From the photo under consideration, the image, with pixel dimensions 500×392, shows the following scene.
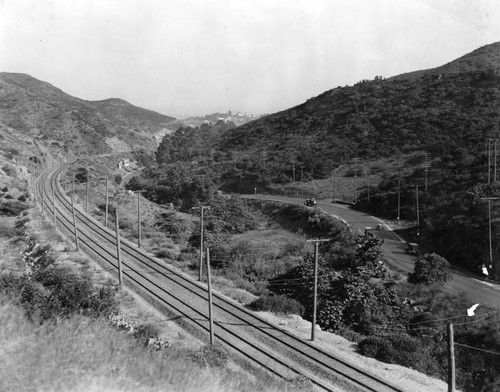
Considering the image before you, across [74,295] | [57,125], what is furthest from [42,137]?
[74,295]

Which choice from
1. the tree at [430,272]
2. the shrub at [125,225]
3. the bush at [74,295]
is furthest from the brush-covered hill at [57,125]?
the tree at [430,272]

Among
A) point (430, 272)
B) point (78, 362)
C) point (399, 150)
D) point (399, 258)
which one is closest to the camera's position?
point (78, 362)

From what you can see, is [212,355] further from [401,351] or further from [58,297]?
[401,351]

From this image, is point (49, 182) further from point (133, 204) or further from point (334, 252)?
point (334, 252)

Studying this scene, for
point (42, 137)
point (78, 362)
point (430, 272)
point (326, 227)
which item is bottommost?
point (326, 227)

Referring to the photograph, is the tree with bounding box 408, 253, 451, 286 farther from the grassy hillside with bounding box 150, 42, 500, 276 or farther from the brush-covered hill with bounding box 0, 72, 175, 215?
the brush-covered hill with bounding box 0, 72, 175, 215

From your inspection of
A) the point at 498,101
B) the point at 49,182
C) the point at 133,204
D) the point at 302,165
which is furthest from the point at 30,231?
the point at 498,101

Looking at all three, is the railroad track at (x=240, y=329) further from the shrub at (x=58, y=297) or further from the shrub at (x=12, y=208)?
the shrub at (x=12, y=208)
